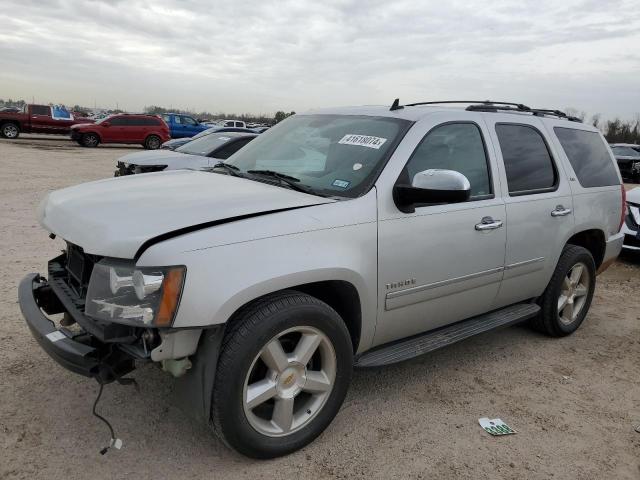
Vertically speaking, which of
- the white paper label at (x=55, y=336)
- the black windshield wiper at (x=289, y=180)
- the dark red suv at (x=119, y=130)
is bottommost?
the white paper label at (x=55, y=336)

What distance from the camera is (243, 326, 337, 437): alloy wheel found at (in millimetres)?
2645

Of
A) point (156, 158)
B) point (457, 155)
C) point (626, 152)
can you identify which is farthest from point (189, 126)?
point (457, 155)

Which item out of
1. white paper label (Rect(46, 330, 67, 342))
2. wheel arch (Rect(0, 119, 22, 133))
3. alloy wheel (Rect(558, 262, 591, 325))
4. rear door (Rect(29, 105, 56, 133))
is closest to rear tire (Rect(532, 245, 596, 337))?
alloy wheel (Rect(558, 262, 591, 325))

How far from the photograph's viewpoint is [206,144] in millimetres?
10969

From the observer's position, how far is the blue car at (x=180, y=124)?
30062 millimetres

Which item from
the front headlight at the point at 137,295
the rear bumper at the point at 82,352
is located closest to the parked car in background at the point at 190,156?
the rear bumper at the point at 82,352

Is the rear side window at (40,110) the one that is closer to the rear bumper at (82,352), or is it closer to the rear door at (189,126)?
the rear door at (189,126)

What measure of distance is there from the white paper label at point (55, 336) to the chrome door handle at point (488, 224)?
2478 millimetres

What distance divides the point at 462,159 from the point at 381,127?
2.00 ft

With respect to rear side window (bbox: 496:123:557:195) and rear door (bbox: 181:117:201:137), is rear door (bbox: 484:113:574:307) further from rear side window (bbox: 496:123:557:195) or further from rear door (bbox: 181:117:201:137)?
rear door (bbox: 181:117:201:137)

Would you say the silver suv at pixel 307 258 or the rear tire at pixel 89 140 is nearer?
the silver suv at pixel 307 258

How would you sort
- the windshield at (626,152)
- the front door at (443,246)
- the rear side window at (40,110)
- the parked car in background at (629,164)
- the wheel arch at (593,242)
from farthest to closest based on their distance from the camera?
the rear side window at (40,110) < the windshield at (626,152) < the parked car in background at (629,164) < the wheel arch at (593,242) < the front door at (443,246)

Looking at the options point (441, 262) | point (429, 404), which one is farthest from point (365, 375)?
point (441, 262)

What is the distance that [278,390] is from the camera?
272 cm
